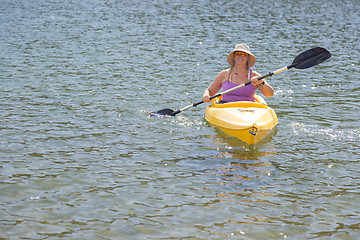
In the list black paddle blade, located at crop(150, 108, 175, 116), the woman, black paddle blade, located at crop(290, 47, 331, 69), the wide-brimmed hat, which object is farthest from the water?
the wide-brimmed hat

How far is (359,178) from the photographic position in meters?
8.12

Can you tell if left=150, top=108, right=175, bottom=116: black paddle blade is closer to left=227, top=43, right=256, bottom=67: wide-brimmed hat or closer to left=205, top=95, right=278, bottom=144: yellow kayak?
left=205, top=95, right=278, bottom=144: yellow kayak

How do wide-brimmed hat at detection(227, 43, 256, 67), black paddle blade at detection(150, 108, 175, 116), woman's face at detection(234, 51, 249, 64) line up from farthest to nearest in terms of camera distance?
black paddle blade at detection(150, 108, 175, 116) → woman's face at detection(234, 51, 249, 64) → wide-brimmed hat at detection(227, 43, 256, 67)

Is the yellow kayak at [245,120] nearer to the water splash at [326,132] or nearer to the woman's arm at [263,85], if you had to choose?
the woman's arm at [263,85]

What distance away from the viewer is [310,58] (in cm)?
1125

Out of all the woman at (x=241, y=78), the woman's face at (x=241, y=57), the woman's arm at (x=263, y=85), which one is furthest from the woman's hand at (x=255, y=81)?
the woman's face at (x=241, y=57)

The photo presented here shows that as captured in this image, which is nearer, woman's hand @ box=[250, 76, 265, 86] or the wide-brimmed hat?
woman's hand @ box=[250, 76, 265, 86]

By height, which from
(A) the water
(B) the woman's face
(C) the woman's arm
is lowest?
(A) the water

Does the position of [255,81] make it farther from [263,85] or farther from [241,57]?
[241,57]

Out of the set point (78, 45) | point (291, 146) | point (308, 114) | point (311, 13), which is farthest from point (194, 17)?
point (291, 146)

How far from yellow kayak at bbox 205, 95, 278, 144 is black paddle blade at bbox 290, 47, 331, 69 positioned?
1422 mm

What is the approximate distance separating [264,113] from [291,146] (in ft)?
2.67

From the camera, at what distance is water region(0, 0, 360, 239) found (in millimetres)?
6496

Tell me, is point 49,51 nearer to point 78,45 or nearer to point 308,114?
point 78,45
